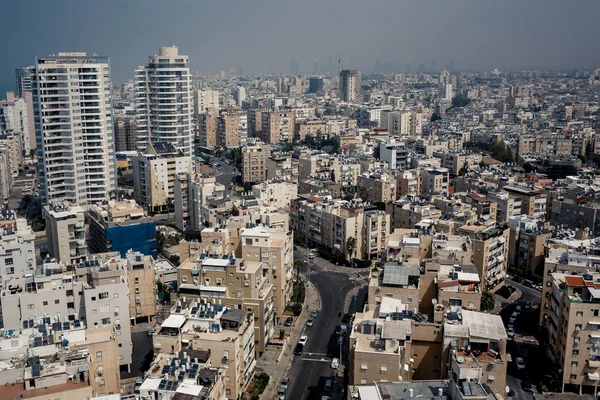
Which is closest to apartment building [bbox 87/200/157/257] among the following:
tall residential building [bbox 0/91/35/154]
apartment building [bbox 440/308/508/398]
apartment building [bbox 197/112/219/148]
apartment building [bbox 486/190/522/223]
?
apartment building [bbox 440/308/508/398]

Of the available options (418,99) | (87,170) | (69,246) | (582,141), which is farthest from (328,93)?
(69,246)

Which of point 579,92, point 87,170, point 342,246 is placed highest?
point 579,92

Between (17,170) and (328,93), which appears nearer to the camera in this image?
(17,170)

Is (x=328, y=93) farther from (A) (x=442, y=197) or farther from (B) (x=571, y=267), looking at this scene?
(B) (x=571, y=267)

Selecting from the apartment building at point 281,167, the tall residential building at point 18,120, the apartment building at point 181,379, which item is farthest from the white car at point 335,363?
the tall residential building at point 18,120

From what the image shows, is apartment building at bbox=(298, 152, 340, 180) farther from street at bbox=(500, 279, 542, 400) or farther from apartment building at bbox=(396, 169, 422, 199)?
street at bbox=(500, 279, 542, 400)

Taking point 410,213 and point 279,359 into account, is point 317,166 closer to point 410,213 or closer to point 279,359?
point 410,213
